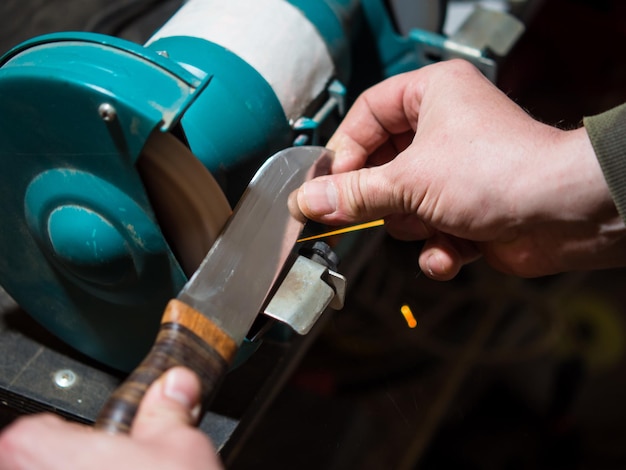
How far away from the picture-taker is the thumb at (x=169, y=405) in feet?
1.49

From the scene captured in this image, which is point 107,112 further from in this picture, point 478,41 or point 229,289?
point 478,41

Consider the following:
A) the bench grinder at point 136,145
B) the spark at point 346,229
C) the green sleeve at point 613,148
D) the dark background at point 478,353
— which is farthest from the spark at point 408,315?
the green sleeve at point 613,148

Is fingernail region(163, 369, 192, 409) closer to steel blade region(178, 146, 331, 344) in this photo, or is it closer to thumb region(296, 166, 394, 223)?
steel blade region(178, 146, 331, 344)

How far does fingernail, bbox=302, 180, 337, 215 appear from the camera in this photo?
0.66 meters

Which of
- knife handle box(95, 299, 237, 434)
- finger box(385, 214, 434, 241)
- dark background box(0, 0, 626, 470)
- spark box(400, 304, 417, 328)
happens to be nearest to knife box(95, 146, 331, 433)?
knife handle box(95, 299, 237, 434)

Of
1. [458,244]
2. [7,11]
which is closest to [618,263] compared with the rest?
[458,244]

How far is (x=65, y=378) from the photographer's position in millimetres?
797

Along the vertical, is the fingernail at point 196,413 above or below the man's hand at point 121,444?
below

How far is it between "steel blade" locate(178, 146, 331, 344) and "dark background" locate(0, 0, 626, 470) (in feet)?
0.84

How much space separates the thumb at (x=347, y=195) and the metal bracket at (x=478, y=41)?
40 centimetres

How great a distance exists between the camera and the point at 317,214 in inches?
26.2

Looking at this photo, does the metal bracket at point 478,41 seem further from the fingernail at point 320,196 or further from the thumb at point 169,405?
the thumb at point 169,405

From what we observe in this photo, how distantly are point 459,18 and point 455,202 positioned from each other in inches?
30.9

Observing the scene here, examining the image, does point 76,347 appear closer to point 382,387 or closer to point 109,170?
point 109,170
